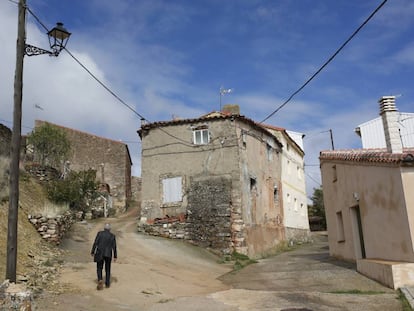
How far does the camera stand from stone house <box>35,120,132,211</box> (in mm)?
34875

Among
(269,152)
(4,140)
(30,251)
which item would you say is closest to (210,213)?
(269,152)

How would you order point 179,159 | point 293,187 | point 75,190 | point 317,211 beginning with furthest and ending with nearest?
point 317,211 < point 293,187 < point 179,159 < point 75,190

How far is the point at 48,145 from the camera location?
26156 mm

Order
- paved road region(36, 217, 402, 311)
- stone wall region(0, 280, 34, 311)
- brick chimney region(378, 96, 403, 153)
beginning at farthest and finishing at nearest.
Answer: brick chimney region(378, 96, 403, 153) < paved road region(36, 217, 402, 311) < stone wall region(0, 280, 34, 311)

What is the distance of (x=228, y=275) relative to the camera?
1445cm

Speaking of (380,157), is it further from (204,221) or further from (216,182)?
(204,221)

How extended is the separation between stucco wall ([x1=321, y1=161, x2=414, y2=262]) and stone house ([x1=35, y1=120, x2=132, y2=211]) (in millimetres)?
21872

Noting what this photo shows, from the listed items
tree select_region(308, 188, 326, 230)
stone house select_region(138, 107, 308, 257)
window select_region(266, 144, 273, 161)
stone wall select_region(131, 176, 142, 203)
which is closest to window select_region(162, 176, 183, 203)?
stone house select_region(138, 107, 308, 257)

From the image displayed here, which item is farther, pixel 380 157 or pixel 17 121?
pixel 380 157

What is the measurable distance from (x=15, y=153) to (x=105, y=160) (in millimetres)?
27723

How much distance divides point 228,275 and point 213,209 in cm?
609

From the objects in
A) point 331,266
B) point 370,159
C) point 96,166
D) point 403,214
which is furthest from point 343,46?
point 96,166

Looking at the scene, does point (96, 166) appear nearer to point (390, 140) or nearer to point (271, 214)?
point (271, 214)

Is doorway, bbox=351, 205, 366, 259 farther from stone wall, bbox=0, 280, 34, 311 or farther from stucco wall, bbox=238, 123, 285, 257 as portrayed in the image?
stone wall, bbox=0, 280, 34, 311
